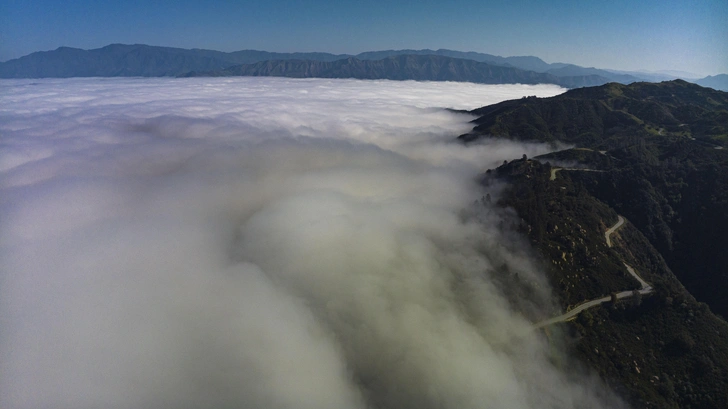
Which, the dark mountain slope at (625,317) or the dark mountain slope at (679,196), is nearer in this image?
the dark mountain slope at (625,317)

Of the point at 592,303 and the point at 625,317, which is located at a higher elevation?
the point at 592,303

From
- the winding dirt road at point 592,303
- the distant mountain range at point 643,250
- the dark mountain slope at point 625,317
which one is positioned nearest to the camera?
the dark mountain slope at point 625,317

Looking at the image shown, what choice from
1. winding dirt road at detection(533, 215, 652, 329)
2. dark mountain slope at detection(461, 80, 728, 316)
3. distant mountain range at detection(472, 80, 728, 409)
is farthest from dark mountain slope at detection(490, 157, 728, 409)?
dark mountain slope at detection(461, 80, 728, 316)

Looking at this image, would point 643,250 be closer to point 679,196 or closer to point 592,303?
point 592,303

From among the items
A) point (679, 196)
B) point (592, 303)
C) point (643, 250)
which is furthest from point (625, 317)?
point (679, 196)

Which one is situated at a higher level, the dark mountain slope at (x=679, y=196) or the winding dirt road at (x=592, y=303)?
the dark mountain slope at (x=679, y=196)

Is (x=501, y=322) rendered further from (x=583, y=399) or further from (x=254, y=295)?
(x=254, y=295)

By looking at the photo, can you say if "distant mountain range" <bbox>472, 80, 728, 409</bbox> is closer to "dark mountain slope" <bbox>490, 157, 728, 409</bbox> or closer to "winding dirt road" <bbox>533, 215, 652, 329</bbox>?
"dark mountain slope" <bbox>490, 157, 728, 409</bbox>

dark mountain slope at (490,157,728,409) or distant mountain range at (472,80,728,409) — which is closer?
dark mountain slope at (490,157,728,409)

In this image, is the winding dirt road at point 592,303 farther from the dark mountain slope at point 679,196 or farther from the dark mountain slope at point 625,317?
the dark mountain slope at point 679,196

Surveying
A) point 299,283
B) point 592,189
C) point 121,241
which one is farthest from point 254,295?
point 592,189

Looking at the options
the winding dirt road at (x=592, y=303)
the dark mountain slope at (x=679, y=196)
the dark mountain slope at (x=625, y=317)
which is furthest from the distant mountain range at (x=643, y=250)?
the winding dirt road at (x=592, y=303)
